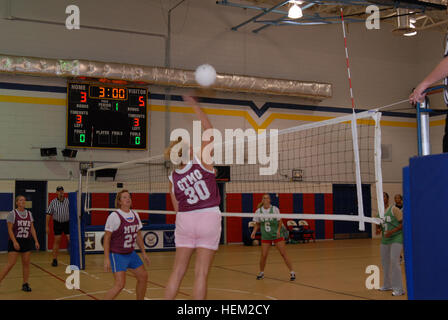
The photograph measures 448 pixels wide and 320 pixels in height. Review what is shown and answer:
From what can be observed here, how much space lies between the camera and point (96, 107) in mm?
17016

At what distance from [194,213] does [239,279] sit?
620 cm

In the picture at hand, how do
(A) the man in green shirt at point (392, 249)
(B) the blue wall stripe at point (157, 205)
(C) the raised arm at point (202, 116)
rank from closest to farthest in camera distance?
1. (C) the raised arm at point (202, 116)
2. (A) the man in green shirt at point (392, 249)
3. (B) the blue wall stripe at point (157, 205)

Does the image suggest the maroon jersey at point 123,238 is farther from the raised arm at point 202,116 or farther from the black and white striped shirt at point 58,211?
the black and white striped shirt at point 58,211

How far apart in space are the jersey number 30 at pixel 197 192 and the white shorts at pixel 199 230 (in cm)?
11

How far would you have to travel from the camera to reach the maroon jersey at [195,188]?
183 inches

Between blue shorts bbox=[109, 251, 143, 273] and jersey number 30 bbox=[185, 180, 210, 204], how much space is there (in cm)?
195

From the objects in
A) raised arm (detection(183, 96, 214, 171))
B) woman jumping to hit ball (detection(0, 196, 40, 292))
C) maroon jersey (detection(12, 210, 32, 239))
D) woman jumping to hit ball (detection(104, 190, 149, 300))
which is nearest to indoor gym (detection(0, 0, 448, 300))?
woman jumping to hit ball (detection(0, 196, 40, 292))

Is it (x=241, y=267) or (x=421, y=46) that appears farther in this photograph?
(x=421, y=46)

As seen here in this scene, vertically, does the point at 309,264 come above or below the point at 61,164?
below

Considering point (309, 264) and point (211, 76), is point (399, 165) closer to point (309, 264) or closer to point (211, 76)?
point (309, 264)

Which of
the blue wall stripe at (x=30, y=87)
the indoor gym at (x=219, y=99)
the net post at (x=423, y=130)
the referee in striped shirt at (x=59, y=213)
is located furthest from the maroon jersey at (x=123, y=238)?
the blue wall stripe at (x=30, y=87)

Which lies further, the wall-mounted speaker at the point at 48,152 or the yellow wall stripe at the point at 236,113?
the yellow wall stripe at the point at 236,113

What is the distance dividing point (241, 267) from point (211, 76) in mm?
8081

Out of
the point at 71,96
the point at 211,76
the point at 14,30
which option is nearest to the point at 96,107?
the point at 71,96
